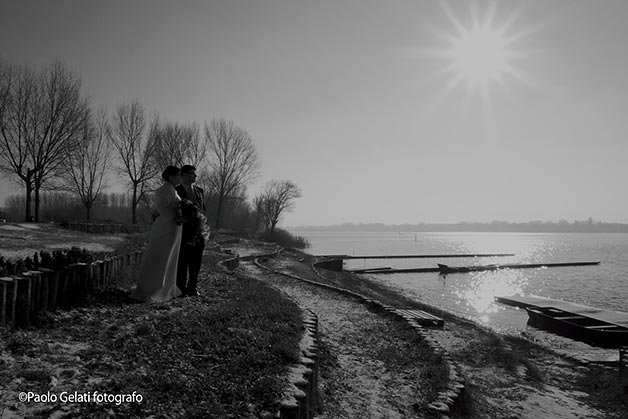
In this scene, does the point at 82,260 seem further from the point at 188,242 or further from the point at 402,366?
the point at 402,366

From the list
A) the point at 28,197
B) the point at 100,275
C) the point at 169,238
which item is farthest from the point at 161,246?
the point at 28,197

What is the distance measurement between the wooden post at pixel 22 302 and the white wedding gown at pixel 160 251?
6.71 ft

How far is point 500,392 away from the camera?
269 inches

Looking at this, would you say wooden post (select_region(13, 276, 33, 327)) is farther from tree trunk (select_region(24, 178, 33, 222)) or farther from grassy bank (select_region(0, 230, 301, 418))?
tree trunk (select_region(24, 178, 33, 222))

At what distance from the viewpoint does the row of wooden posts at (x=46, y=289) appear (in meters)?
4.52

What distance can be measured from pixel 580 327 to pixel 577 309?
548 centimetres

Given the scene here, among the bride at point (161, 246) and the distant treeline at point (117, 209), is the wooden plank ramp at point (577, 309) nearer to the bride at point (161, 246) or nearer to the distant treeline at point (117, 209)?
the bride at point (161, 246)

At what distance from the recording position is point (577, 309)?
2080cm

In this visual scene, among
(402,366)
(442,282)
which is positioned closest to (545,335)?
(402,366)

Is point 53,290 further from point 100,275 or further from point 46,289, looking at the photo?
point 100,275

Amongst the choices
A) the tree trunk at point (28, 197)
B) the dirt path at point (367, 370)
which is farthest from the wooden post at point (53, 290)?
the tree trunk at point (28, 197)

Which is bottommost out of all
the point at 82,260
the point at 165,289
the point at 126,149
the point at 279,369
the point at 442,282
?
the point at 442,282

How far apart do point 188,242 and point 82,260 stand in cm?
180

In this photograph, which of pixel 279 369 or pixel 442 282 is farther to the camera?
pixel 442 282
